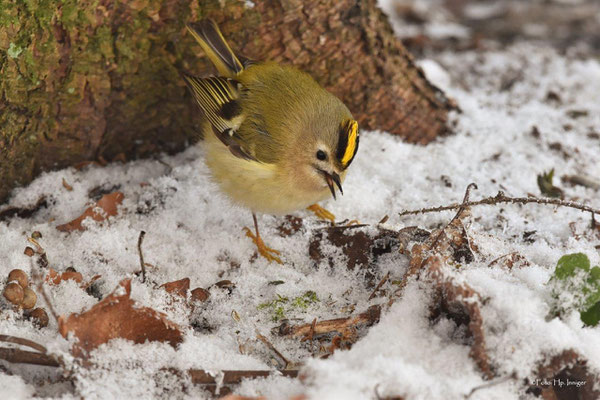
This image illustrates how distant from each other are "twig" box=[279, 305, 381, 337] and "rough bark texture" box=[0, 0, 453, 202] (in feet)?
5.32

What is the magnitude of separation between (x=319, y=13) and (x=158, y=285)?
1718mm

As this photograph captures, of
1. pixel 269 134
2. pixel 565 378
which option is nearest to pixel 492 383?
pixel 565 378

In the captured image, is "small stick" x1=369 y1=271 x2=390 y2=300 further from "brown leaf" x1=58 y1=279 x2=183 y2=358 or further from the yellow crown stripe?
"brown leaf" x1=58 y1=279 x2=183 y2=358

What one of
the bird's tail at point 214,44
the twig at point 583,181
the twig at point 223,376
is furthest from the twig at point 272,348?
the twig at point 583,181

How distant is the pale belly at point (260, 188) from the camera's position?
8.97 ft

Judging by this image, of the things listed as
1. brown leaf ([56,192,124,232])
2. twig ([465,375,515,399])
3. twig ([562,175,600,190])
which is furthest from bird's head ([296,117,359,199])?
twig ([562,175,600,190])

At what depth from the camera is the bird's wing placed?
295cm

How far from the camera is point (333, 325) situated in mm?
2137

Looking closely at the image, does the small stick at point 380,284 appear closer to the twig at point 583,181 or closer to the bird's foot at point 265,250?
the bird's foot at point 265,250

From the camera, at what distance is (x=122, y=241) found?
8.63 feet

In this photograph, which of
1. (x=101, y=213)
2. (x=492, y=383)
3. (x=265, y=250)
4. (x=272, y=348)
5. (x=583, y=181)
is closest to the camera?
(x=492, y=383)

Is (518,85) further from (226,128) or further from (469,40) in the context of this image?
(226,128)

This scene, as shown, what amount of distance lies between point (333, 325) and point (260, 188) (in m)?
0.86

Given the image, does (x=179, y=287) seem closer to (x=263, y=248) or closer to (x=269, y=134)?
(x=263, y=248)
